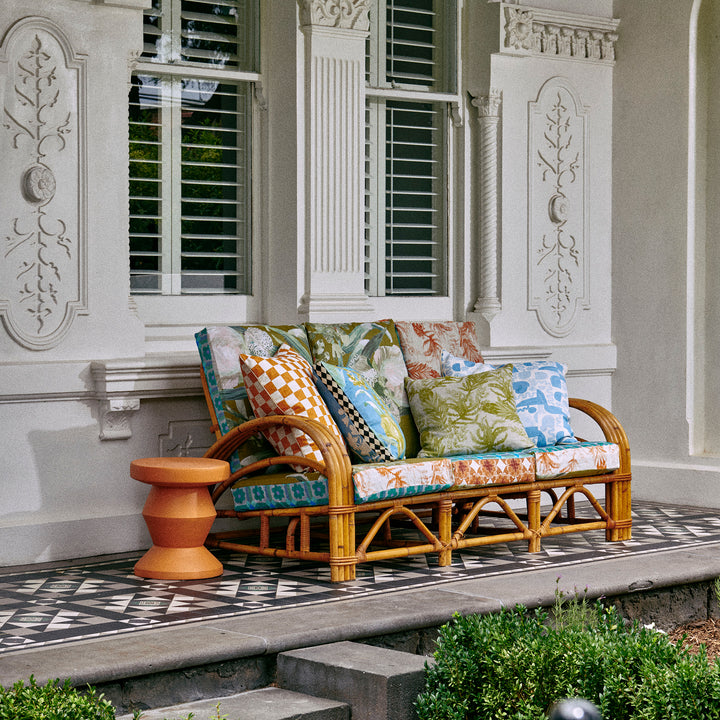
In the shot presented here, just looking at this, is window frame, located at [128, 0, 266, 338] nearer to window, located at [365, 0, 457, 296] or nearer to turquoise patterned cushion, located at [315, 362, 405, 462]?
window, located at [365, 0, 457, 296]

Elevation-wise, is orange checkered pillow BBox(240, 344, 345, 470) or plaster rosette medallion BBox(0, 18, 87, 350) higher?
plaster rosette medallion BBox(0, 18, 87, 350)

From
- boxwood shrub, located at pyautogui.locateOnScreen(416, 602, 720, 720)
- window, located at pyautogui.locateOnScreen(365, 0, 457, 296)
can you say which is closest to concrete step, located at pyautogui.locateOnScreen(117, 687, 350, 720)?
boxwood shrub, located at pyautogui.locateOnScreen(416, 602, 720, 720)

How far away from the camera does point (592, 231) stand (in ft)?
25.0

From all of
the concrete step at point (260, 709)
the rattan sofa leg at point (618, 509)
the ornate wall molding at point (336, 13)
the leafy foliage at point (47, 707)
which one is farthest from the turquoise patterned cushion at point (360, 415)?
the leafy foliage at point (47, 707)

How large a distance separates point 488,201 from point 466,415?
2.03 meters

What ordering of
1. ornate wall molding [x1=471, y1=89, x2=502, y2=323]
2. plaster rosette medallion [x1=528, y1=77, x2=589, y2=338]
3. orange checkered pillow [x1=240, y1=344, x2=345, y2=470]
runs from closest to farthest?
orange checkered pillow [x1=240, y1=344, x2=345, y2=470] < ornate wall molding [x1=471, y1=89, x2=502, y2=323] < plaster rosette medallion [x1=528, y1=77, x2=589, y2=338]

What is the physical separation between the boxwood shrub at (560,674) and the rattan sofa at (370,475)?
4.59ft

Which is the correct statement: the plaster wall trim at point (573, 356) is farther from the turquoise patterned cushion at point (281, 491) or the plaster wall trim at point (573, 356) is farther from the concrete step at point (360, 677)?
the concrete step at point (360, 677)

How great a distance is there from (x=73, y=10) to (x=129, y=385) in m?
1.65

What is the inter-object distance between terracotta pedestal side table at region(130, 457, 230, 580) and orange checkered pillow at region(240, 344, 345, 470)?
267 millimetres

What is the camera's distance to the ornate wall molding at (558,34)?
7043 millimetres

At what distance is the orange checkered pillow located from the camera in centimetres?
502

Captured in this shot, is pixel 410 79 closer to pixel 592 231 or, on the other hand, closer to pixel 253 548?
pixel 592 231

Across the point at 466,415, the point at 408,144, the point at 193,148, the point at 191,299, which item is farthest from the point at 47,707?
the point at 408,144
